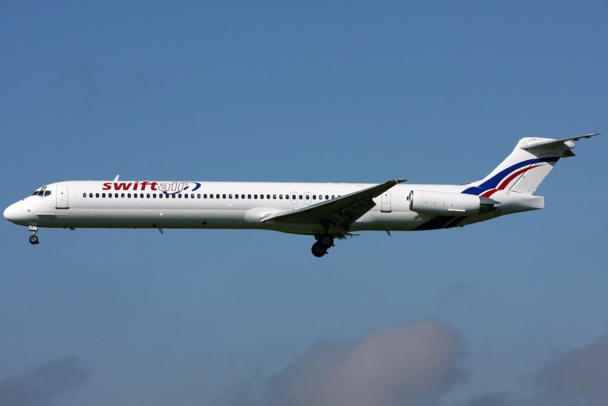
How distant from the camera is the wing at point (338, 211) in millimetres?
53344

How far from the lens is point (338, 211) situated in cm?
5475

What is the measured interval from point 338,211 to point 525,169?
913cm

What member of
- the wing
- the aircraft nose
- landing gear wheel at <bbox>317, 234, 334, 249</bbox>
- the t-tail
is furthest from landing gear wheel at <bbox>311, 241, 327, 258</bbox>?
the aircraft nose

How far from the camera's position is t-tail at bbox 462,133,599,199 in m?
57.6

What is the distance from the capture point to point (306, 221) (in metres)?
55.3

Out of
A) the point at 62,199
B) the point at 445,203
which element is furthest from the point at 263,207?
the point at 62,199

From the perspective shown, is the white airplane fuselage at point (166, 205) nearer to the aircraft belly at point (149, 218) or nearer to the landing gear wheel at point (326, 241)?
the aircraft belly at point (149, 218)

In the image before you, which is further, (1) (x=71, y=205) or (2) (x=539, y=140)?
(2) (x=539, y=140)

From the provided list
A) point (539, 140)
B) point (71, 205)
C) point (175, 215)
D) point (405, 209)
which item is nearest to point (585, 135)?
point (539, 140)

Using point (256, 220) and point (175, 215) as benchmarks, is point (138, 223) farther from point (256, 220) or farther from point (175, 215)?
point (256, 220)

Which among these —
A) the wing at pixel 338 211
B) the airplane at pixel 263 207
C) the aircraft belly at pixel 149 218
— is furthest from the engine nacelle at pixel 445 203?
the aircraft belly at pixel 149 218

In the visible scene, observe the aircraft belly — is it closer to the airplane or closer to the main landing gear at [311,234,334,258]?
the airplane

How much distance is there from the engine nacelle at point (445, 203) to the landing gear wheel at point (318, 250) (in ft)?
13.9

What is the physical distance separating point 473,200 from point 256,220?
938 cm
